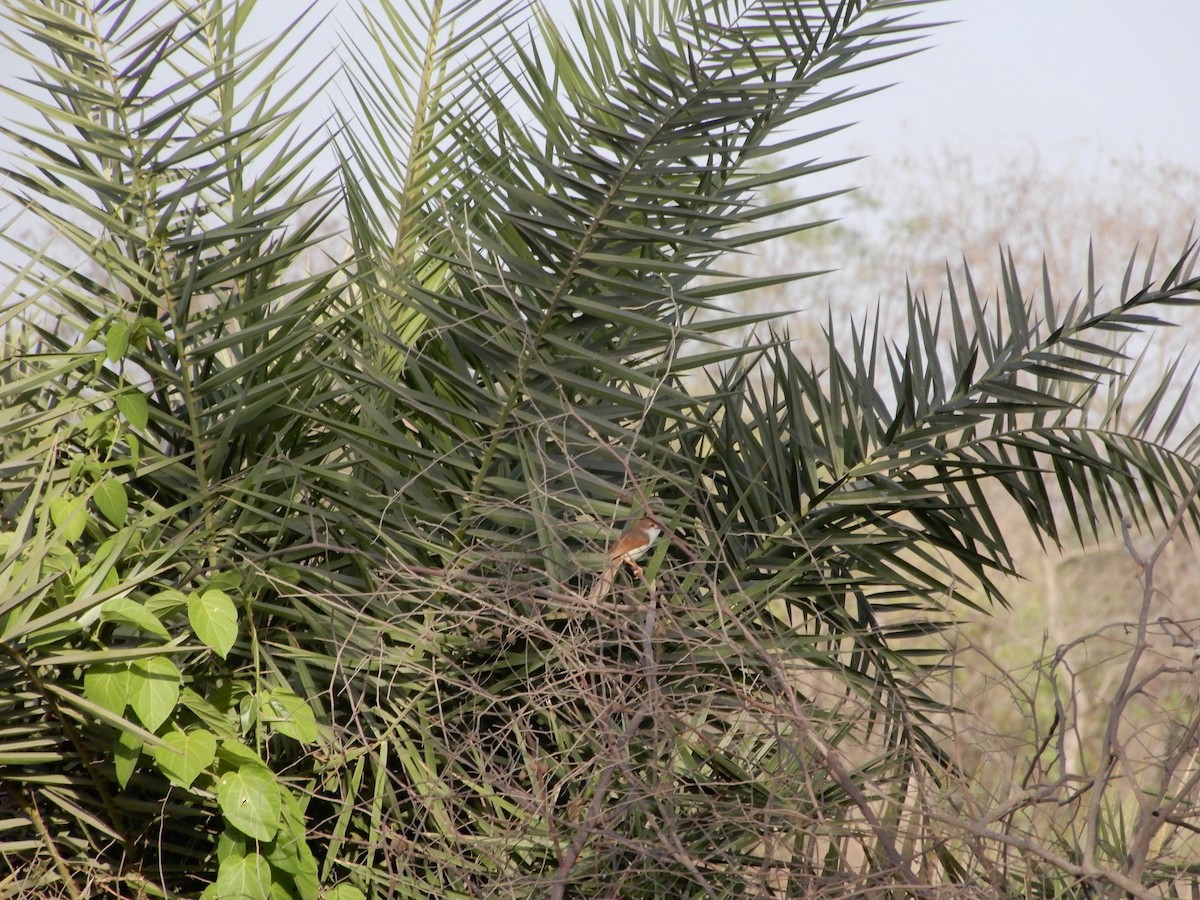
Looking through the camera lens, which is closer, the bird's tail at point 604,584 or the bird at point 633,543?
the bird's tail at point 604,584

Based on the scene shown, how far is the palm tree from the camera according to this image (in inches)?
72.8

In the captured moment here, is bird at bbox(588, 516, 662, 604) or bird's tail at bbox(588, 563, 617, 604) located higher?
bird at bbox(588, 516, 662, 604)

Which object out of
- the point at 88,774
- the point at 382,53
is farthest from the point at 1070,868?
the point at 382,53

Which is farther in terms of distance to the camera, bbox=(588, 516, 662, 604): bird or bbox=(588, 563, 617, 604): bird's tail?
bbox=(588, 516, 662, 604): bird

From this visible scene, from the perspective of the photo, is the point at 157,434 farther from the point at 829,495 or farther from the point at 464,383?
the point at 829,495

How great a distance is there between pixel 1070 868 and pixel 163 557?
1483 mm

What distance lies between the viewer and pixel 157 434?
94.0 inches

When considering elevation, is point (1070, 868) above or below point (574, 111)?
below

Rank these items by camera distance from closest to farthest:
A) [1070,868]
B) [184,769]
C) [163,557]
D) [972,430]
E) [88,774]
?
1. [1070,868]
2. [184,769]
3. [163,557]
4. [88,774]
5. [972,430]

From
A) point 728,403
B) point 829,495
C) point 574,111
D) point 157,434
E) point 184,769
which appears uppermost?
point 574,111

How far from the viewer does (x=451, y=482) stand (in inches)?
88.7

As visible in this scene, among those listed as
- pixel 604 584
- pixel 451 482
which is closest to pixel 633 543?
pixel 604 584

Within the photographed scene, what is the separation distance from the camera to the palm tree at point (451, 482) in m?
1.85

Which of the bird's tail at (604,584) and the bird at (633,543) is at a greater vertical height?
the bird at (633,543)
